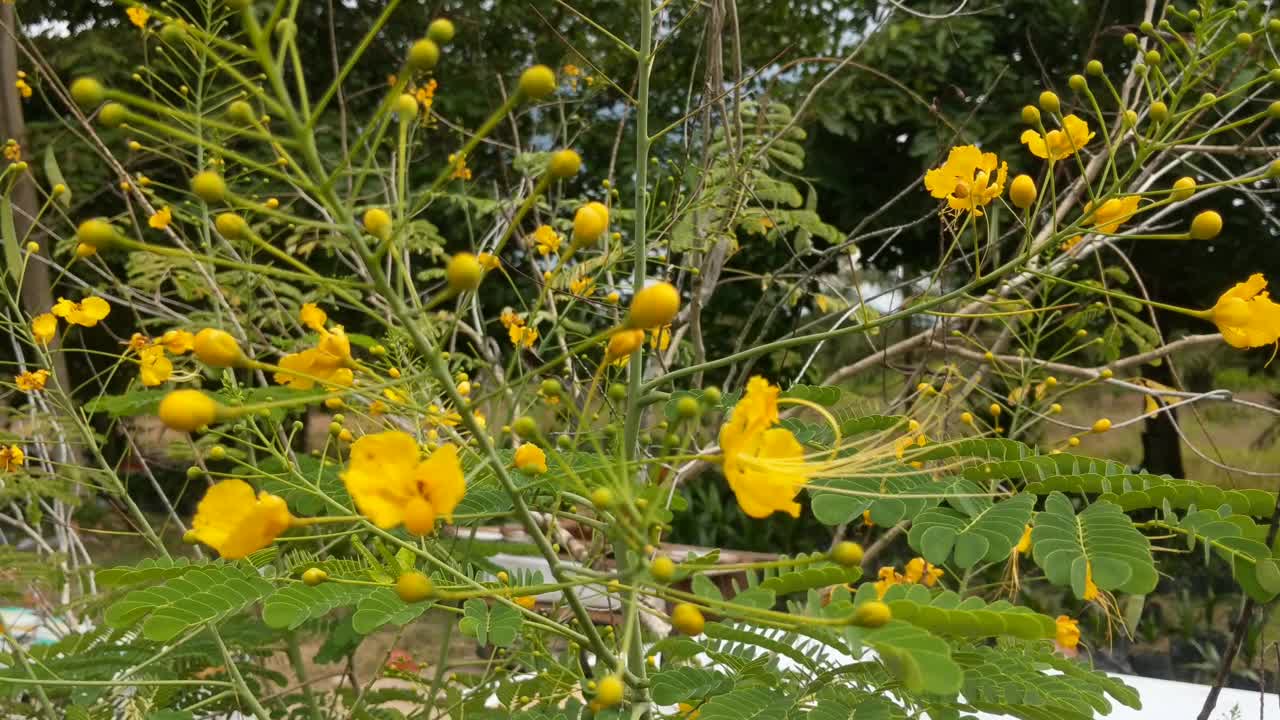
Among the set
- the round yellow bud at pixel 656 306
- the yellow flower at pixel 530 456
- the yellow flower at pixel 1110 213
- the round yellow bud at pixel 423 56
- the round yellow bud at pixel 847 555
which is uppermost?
the round yellow bud at pixel 423 56

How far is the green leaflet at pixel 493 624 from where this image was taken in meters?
1.04

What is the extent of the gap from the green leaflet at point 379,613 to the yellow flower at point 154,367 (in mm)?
647

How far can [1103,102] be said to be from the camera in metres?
4.58

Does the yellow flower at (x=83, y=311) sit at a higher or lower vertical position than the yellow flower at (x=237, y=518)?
higher

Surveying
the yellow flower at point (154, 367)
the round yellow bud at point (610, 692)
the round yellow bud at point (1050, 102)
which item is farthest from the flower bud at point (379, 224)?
the yellow flower at point (154, 367)

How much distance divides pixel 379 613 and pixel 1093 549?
0.75 m

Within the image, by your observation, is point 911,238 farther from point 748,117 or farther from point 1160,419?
point 748,117

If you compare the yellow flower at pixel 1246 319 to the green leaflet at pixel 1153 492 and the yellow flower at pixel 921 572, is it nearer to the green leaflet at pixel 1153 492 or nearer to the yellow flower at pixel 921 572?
the green leaflet at pixel 1153 492

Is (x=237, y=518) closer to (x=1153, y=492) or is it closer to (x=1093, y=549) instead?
(x=1093, y=549)

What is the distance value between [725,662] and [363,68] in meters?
6.16

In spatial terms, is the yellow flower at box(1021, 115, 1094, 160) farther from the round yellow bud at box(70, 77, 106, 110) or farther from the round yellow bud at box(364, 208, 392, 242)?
the round yellow bud at box(70, 77, 106, 110)

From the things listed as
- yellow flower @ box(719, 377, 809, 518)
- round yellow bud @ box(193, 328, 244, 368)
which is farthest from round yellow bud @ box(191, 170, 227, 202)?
yellow flower @ box(719, 377, 809, 518)

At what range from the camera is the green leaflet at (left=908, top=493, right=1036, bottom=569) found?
2.92 ft

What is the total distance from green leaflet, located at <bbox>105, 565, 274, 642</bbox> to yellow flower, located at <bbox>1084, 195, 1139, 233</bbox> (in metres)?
1.04
